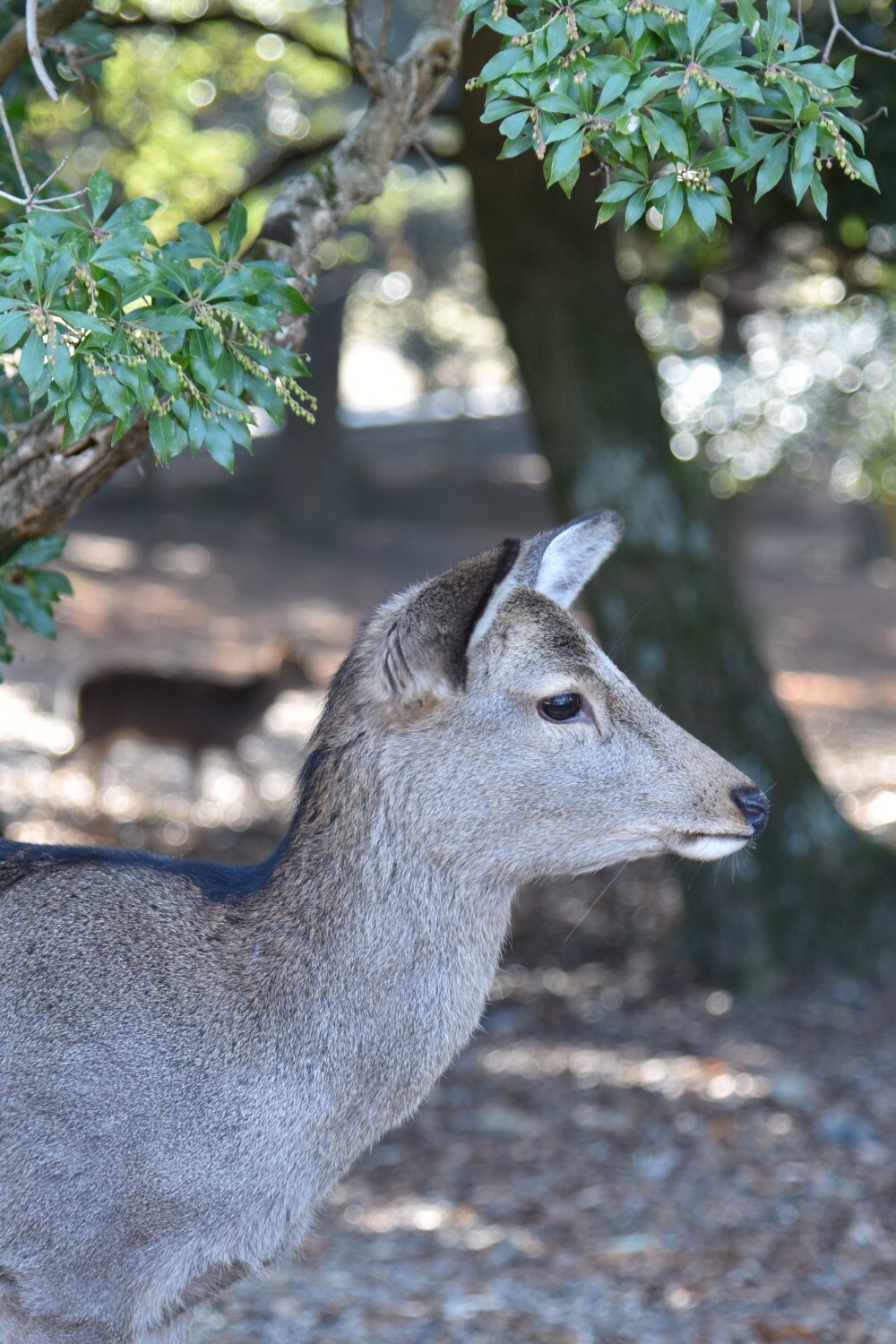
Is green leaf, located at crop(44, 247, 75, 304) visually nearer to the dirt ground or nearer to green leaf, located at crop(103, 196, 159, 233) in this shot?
green leaf, located at crop(103, 196, 159, 233)

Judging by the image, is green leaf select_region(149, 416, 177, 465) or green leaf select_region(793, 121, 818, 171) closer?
green leaf select_region(793, 121, 818, 171)

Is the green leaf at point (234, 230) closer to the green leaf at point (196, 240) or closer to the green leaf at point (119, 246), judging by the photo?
the green leaf at point (196, 240)

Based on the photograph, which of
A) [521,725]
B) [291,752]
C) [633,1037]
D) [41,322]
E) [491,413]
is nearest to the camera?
[41,322]

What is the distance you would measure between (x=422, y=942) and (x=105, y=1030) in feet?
2.27

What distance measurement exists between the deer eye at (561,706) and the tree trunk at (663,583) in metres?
4.25

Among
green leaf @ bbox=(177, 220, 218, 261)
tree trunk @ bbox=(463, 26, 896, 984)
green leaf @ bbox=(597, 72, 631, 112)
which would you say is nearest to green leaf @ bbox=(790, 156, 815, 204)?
green leaf @ bbox=(597, 72, 631, 112)

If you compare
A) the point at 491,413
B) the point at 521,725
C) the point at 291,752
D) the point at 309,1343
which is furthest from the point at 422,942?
the point at 491,413

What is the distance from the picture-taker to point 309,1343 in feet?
15.6

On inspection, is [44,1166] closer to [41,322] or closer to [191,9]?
[41,322]

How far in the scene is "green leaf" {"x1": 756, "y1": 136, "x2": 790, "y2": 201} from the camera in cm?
274

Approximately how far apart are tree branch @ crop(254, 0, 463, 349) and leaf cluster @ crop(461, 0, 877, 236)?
1138 millimetres

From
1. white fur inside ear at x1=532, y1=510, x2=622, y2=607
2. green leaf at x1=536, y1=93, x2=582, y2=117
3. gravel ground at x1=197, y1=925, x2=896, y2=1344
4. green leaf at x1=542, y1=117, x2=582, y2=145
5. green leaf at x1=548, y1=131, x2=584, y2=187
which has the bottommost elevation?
gravel ground at x1=197, y1=925, x2=896, y2=1344

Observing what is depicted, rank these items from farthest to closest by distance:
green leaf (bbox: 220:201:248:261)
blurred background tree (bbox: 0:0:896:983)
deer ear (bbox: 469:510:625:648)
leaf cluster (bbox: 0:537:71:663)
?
blurred background tree (bbox: 0:0:896:983)
leaf cluster (bbox: 0:537:71:663)
deer ear (bbox: 469:510:625:648)
green leaf (bbox: 220:201:248:261)

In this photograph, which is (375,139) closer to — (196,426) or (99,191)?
(99,191)
